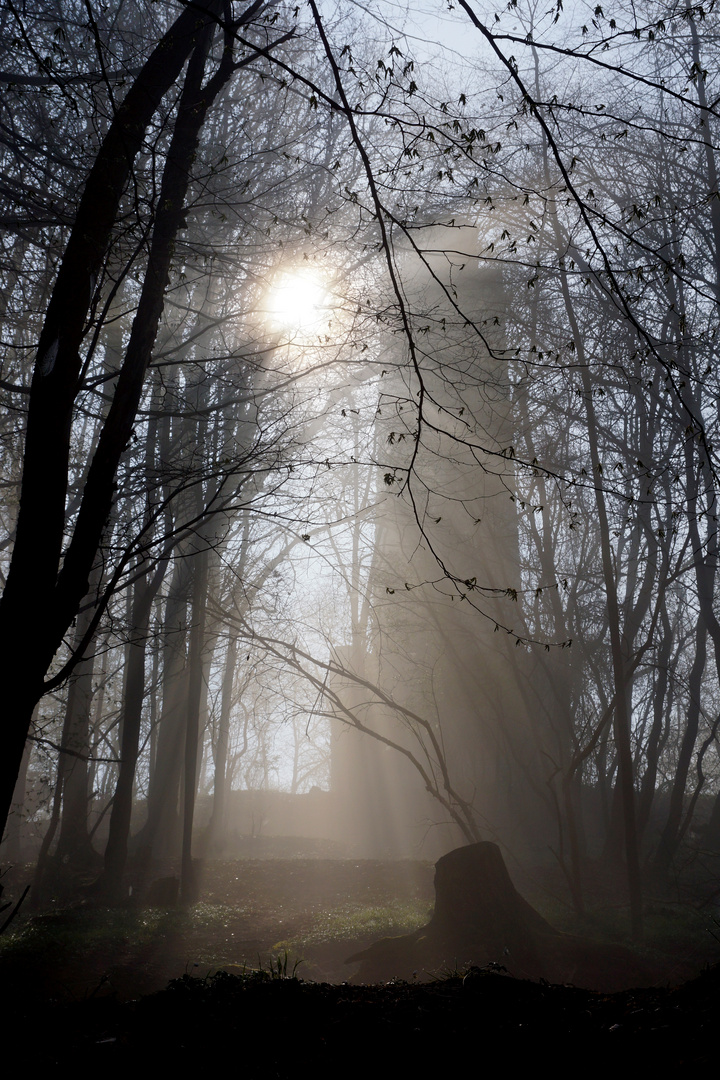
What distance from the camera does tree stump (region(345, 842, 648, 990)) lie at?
19.4ft

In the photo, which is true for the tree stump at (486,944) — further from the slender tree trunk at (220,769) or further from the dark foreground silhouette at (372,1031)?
the slender tree trunk at (220,769)

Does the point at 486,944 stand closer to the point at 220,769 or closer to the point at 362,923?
the point at 362,923

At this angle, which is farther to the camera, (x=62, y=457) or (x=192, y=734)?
(x=192, y=734)

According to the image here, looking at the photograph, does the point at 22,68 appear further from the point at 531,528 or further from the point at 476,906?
the point at 531,528

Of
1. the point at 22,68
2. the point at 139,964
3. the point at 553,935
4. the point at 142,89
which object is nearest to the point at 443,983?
the point at 553,935

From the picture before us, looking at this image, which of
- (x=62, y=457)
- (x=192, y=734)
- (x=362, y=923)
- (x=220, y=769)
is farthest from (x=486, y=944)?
(x=220, y=769)

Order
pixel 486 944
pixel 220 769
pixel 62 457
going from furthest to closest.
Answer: pixel 220 769 < pixel 486 944 < pixel 62 457

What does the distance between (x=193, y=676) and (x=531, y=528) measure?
6.66 m

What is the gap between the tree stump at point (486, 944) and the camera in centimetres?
591

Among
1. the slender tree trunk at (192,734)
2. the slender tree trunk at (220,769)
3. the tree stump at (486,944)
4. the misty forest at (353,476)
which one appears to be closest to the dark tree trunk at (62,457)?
the misty forest at (353,476)

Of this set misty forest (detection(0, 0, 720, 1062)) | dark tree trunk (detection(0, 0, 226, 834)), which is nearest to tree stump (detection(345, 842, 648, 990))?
misty forest (detection(0, 0, 720, 1062))

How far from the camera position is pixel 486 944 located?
242 inches

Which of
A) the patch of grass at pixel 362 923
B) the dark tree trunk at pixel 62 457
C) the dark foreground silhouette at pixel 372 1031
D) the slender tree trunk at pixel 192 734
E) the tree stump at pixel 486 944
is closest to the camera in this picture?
the dark foreground silhouette at pixel 372 1031

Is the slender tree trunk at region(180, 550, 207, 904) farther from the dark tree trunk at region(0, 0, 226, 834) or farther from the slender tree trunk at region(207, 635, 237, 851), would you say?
the dark tree trunk at region(0, 0, 226, 834)
